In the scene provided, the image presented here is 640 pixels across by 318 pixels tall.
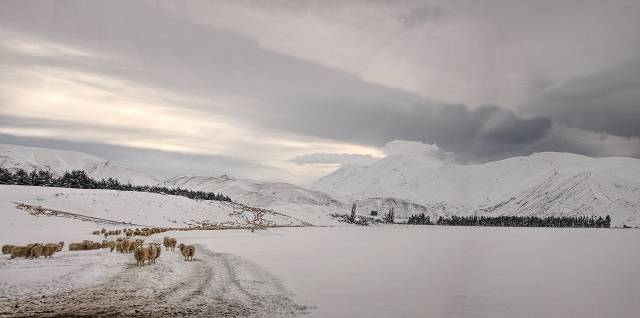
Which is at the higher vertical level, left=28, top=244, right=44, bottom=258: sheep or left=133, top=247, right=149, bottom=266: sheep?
left=133, top=247, right=149, bottom=266: sheep

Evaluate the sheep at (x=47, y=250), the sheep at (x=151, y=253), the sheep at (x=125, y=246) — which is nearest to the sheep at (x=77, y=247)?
the sheep at (x=125, y=246)

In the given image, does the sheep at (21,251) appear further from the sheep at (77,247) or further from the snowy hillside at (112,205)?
the snowy hillside at (112,205)

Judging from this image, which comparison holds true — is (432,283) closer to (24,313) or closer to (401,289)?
(401,289)

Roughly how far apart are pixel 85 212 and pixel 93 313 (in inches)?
4125

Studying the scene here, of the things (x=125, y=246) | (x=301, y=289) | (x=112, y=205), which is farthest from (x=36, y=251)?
(x=112, y=205)

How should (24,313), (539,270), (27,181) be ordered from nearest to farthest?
(24,313) → (539,270) → (27,181)

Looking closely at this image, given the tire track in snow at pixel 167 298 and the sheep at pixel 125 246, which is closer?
the tire track in snow at pixel 167 298

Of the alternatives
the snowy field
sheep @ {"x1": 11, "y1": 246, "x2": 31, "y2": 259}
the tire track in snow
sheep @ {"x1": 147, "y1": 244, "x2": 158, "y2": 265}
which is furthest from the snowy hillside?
the tire track in snow

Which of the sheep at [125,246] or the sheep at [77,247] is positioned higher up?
the sheep at [125,246]

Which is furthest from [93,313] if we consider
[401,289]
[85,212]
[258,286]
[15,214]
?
[85,212]

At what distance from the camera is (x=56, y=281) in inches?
827

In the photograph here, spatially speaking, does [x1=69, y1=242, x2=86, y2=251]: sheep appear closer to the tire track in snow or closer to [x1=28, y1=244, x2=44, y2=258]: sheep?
[x1=28, y1=244, x2=44, y2=258]: sheep

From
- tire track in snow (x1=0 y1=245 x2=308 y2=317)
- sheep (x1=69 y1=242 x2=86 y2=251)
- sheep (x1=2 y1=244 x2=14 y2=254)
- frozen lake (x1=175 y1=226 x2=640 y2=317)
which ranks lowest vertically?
sheep (x1=69 y1=242 x2=86 y2=251)

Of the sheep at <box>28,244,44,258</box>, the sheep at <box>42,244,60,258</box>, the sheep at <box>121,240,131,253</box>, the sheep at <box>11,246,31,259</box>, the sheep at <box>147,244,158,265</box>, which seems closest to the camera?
the sheep at <box>147,244,158,265</box>
